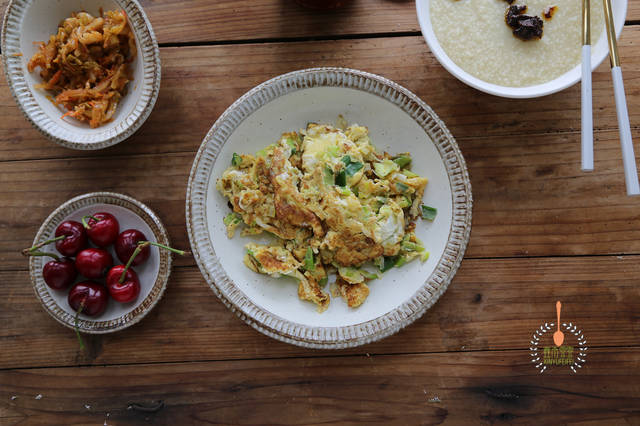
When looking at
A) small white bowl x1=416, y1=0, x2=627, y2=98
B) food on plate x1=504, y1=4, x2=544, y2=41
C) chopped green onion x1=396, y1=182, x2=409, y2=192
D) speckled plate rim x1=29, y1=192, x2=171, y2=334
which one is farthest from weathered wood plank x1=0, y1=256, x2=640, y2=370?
food on plate x1=504, y1=4, x2=544, y2=41

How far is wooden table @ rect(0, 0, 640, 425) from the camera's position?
1988mm

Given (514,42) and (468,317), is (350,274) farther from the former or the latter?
(514,42)

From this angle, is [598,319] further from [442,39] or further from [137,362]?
[137,362]

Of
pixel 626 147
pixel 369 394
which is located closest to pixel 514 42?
pixel 626 147

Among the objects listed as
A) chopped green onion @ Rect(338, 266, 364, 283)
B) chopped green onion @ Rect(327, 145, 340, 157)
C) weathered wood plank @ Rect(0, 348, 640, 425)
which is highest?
chopped green onion @ Rect(327, 145, 340, 157)

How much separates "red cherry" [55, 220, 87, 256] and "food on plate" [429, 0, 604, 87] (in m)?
1.62

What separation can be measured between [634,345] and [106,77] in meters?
2.44

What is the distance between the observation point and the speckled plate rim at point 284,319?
1.76 metres

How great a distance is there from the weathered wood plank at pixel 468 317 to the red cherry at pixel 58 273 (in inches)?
10.2

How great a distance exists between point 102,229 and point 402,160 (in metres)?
1.21

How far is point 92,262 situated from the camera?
1.86m

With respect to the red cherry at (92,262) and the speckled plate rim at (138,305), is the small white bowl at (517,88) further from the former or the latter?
the red cherry at (92,262)

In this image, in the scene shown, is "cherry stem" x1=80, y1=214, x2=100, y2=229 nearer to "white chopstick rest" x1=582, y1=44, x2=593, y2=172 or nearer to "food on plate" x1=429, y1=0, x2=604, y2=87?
"food on plate" x1=429, y1=0, x2=604, y2=87

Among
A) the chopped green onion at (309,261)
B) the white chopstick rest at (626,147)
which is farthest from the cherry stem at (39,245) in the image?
the white chopstick rest at (626,147)
